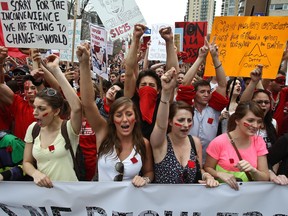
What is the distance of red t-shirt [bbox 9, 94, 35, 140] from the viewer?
3479 mm

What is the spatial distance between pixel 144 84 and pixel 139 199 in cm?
126

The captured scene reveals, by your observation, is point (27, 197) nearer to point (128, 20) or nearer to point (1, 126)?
point (1, 126)

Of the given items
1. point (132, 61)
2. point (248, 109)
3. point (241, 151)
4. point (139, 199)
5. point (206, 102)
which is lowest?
Answer: point (139, 199)

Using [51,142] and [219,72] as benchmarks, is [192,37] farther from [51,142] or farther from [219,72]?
[51,142]

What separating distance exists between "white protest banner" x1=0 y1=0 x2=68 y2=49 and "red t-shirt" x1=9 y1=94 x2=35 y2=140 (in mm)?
734

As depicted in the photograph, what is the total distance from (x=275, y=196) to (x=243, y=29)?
2.37 m

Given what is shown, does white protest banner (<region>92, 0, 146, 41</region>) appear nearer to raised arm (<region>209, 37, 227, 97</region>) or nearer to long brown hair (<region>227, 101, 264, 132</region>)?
raised arm (<region>209, 37, 227, 97</region>)

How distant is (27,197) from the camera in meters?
2.62

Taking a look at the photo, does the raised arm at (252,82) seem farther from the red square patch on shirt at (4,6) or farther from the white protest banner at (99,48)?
the red square patch on shirt at (4,6)

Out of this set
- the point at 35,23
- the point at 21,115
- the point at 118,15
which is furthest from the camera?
the point at 118,15

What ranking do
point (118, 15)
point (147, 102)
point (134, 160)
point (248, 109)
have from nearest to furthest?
point (134, 160)
point (248, 109)
point (147, 102)
point (118, 15)

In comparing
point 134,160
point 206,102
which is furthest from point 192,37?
point 134,160

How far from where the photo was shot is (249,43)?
410cm

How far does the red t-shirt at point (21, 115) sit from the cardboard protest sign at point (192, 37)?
3991mm
